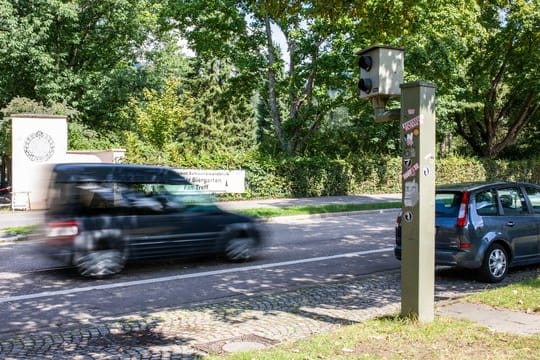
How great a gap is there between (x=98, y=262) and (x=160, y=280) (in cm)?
106

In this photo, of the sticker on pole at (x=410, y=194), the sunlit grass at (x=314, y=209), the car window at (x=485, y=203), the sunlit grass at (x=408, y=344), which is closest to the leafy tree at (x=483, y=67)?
the sunlit grass at (x=314, y=209)

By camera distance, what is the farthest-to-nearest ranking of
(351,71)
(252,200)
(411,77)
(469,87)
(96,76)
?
1. (96,76)
2. (469,87)
3. (351,71)
4. (411,77)
5. (252,200)

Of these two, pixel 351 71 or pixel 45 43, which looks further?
pixel 45 43

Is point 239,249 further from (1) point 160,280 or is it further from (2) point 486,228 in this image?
(2) point 486,228

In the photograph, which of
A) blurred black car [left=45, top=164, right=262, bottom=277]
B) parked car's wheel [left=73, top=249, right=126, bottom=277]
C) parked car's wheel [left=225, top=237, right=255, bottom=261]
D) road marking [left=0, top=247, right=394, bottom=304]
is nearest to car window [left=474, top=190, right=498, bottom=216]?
road marking [left=0, top=247, right=394, bottom=304]

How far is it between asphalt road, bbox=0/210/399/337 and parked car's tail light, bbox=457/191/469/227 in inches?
79.6

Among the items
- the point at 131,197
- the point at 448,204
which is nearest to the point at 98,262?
the point at 131,197

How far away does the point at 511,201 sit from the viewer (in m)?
9.60

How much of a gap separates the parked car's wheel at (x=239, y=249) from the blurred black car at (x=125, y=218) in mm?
27

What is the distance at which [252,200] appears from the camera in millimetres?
25359

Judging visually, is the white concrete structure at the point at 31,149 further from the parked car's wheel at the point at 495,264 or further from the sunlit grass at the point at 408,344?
the sunlit grass at the point at 408,344

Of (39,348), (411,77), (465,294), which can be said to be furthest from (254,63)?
(39,348)

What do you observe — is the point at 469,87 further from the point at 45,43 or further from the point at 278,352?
the point at 278,352

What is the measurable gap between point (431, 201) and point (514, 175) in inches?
1389
